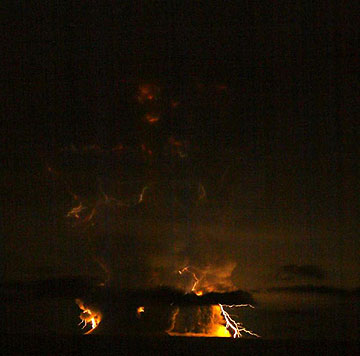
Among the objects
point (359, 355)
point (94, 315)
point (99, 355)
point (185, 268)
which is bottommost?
point (99, 355)

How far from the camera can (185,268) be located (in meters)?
11.3

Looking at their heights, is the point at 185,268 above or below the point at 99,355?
above

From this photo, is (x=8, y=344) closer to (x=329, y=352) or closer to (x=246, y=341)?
(x=246, y=341)

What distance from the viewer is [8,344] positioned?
6562 millimetres

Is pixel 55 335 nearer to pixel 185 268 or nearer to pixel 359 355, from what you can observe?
pixel 359 355

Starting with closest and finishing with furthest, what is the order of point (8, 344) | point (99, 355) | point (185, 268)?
point (99, 355)
point (8, 344)
point (185, 268)

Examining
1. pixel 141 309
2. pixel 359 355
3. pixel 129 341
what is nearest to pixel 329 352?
pixel 359 355

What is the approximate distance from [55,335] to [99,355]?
4.06 feet

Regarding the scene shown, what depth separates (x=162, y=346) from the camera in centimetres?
659

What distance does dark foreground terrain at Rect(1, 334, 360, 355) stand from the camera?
628 cm

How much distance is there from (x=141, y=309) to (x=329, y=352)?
6171 mm

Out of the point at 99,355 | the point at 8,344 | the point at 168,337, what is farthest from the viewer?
the point at 168,337

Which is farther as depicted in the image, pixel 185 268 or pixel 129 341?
pixel 185 268

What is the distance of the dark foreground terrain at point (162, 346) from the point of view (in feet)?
20.6
